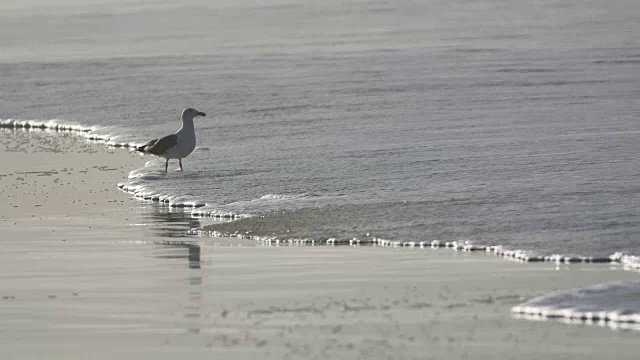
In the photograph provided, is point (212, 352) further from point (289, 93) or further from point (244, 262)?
point (289, 93)

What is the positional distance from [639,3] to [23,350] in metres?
37.2

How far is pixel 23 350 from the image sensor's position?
24.0ft

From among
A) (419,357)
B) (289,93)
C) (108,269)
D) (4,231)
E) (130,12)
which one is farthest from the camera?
(130,12)

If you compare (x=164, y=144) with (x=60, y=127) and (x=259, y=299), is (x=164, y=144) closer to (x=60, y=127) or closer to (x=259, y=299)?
(x=60, y=127)

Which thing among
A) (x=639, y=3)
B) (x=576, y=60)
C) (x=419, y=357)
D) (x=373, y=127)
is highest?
(x=639, y=3)

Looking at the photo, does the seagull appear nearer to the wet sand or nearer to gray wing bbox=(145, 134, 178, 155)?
gray wing bbox=(145, 134, 178, 155)

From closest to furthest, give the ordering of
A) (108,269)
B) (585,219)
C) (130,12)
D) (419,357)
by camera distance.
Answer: (419,357) < (108,269) < (585,219) < (130,12)

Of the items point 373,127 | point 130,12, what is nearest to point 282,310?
point 373,127

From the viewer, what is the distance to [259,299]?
336 inches

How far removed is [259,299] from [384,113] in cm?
1161

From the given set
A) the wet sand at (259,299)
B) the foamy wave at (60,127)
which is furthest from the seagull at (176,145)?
the wet sand at (259,299)

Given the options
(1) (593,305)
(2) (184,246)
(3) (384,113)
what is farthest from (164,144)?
(1) (593,305)

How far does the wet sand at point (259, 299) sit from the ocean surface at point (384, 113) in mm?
802

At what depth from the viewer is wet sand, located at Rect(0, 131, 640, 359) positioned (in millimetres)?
7219
